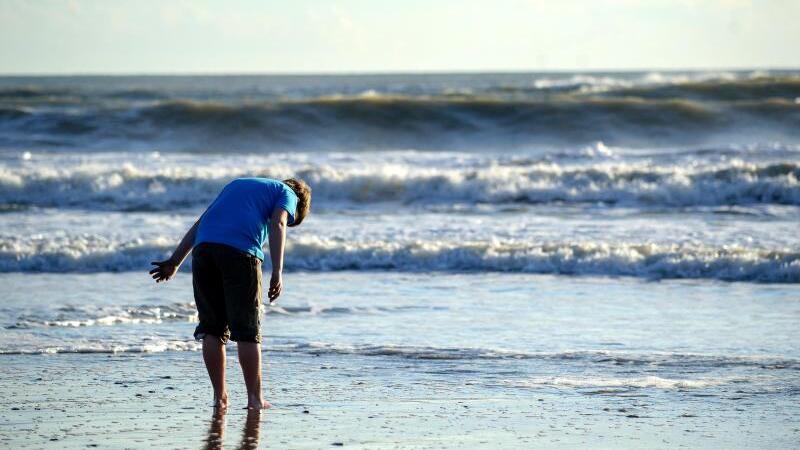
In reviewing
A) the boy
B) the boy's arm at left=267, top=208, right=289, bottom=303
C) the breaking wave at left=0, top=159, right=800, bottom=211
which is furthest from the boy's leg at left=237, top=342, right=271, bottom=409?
the breaking wave at left=0, top=159, right=800, bottom=211

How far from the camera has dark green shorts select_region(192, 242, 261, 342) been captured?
5770 millimetres

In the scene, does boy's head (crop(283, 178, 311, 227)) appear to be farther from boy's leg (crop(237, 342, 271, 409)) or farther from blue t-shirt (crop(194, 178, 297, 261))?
boy's leg (crop(237, 342, 271, 409))

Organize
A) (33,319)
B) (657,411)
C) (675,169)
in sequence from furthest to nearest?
(675,169) < (33,319) < (657,411)

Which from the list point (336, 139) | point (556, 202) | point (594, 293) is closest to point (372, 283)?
point (594, 293)

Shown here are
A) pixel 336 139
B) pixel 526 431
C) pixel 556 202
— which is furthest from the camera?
pixel 336 139

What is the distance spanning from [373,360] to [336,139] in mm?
22226

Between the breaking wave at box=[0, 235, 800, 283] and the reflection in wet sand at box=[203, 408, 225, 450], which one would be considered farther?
the breaking wave at box=[0, 235, 800, 283]

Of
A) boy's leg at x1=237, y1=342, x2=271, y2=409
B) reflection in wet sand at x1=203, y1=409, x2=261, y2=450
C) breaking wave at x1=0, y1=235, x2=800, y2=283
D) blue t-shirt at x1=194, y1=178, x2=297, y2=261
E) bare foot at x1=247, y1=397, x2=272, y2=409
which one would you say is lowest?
reflection in wet sand at x1=203, y1=409, x2=261, y2=450

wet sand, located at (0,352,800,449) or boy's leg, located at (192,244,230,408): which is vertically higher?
boy's leg, located at (192,244,230,408)

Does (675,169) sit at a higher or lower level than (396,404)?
higher

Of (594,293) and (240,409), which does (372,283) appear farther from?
(240,409)

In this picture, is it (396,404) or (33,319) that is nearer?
(396,404)

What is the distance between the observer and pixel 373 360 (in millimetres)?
7305

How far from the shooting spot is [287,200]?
5816 millimetres
